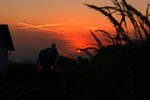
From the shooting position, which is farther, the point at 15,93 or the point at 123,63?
the point at 15,93

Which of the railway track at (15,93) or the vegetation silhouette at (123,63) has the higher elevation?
the vegetation silhouette at (123,63)

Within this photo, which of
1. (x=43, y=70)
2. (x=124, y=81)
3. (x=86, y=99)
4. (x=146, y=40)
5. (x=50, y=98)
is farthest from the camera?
(x=43, y=70)

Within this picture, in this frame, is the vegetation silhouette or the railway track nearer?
the vegetation silhouette

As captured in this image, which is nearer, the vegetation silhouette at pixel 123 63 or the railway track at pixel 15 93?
the vegetation silhouette at pixel 123 63

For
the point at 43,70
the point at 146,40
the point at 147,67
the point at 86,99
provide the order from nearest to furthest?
the point at 147,67
the point at 146,40
the point at 86,99
the point at 43,70

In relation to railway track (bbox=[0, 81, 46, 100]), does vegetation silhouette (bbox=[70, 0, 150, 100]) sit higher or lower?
higher

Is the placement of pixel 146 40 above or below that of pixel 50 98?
above

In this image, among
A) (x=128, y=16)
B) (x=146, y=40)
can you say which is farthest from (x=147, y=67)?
(x=128, y=16)

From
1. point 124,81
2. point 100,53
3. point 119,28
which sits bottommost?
point 124,81

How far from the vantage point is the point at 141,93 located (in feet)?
14.9

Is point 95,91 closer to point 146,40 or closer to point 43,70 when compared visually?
point 146,40

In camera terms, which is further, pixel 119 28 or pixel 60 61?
pixel 60 61

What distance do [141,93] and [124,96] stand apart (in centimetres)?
25

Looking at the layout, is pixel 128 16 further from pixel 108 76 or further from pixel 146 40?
pixel 108 76
